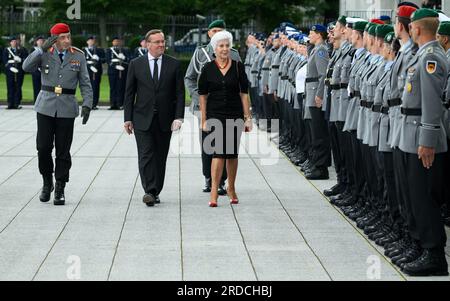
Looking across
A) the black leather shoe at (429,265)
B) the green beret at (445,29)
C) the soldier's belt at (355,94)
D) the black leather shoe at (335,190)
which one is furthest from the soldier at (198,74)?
the black leather shoe at (429,265)

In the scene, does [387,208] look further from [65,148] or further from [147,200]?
[65,148]

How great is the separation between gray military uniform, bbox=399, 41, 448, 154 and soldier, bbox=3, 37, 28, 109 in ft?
75.8

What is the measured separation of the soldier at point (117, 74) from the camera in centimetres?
3200

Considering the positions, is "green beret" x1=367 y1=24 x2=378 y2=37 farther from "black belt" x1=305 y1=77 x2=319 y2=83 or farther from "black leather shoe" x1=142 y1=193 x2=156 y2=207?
"black belt" x1=305 y1=77 x2=319 y2=83

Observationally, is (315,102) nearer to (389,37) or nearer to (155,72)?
(155,72)

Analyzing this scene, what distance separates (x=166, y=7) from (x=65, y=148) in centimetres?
4611

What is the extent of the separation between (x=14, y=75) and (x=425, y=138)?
23.7 meters

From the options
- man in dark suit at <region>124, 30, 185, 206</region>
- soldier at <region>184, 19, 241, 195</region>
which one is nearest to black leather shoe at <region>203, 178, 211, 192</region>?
soldier at <region>184, 19, 241, 195</region>

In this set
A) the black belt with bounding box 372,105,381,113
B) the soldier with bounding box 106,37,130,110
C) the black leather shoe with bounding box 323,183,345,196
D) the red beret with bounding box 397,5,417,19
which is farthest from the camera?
the soldier with bounding box 106,37,130,110

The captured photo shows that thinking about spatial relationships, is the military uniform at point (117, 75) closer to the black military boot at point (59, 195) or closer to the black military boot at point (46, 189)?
the black military boot at point (46, 189)

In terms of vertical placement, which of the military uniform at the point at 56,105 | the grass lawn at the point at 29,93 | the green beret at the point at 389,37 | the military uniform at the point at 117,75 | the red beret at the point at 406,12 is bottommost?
the grass lawn at the point at 29,93

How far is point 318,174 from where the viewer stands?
51.0 ft

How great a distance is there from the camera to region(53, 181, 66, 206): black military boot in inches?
508

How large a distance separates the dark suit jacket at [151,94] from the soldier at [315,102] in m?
2.16
